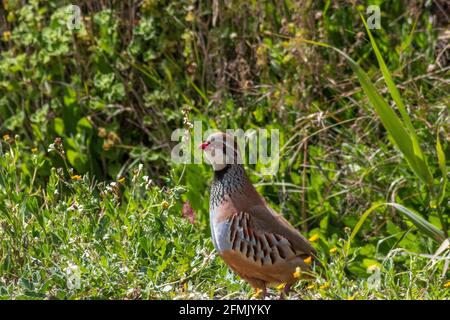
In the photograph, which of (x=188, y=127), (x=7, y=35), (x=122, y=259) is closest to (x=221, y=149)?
(x=188, y=127)

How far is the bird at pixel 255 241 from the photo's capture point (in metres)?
5.52

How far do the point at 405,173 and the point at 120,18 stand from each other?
298 centimetres

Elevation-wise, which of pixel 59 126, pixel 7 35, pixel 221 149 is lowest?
pixel 59 126

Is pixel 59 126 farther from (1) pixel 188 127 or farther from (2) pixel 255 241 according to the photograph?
(2) pixel 255 241

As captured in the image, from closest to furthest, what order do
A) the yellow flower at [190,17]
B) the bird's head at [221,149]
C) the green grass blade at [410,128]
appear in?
the green grass blade at [410,128], the bird's head at [221,149], the yellow flower at [190,17]

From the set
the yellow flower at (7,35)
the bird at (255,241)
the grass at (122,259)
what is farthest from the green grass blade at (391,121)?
the yellow flower at (7,35)

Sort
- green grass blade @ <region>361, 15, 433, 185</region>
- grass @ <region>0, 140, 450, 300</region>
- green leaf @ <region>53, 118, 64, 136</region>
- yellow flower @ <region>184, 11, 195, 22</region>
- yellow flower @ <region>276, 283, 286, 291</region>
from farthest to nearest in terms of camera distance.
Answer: green leaf @ <region>53, 118, 64, 136</region> < yellow flower @ <region>184, 11, 195, 22</region> < green grass blade @ <region>361, 15, 433, 185</region> < yellow flower @ <region>276, 283, 286, 291</region> < grass @ <region>0, 140, 450, 300</region>

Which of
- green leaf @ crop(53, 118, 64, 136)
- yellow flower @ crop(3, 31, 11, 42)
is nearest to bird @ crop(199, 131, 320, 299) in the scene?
green leaf @ crop(53, 118, 64, 136)

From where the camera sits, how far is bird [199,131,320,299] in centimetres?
552

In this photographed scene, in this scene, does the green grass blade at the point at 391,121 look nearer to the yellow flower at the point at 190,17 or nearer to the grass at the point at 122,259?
the grass at the point at 122,259

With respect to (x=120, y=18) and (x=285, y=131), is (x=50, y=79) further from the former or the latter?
(x=285, y=131)

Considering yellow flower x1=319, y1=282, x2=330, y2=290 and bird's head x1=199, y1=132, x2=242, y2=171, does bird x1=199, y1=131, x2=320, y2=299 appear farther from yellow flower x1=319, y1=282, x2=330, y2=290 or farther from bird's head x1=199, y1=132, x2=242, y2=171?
yellow flower x1=319, y1=282, x2=330, y2=290

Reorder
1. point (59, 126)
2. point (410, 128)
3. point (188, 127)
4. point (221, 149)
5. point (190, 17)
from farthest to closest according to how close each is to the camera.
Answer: point (59, 126)
point (190, 17)
point (188, 127)
point (221, 149)
point (410, 128)

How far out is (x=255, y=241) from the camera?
18.2 ft
